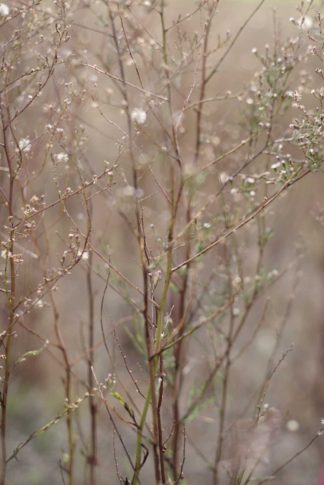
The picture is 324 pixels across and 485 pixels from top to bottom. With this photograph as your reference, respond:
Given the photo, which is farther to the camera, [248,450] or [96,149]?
[96,149]

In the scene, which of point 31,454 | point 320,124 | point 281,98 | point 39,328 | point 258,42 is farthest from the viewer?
point 39,328

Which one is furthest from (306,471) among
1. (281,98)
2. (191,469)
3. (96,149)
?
(281,98)

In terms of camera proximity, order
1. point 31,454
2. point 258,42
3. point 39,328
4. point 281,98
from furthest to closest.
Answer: point 39,328, point 31,454, point 258,42, point 281,98

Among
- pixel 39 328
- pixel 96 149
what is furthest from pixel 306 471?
pixel 96 149

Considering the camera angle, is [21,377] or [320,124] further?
[21,377]

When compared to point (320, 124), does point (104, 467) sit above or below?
above

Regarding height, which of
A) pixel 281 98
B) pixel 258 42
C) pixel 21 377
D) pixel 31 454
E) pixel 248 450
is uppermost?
pixel 258 42

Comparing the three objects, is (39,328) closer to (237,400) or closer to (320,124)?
(237,400)

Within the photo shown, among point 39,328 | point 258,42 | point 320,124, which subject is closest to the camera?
point 320,124

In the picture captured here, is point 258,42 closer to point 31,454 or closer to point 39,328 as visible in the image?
point 39,328
